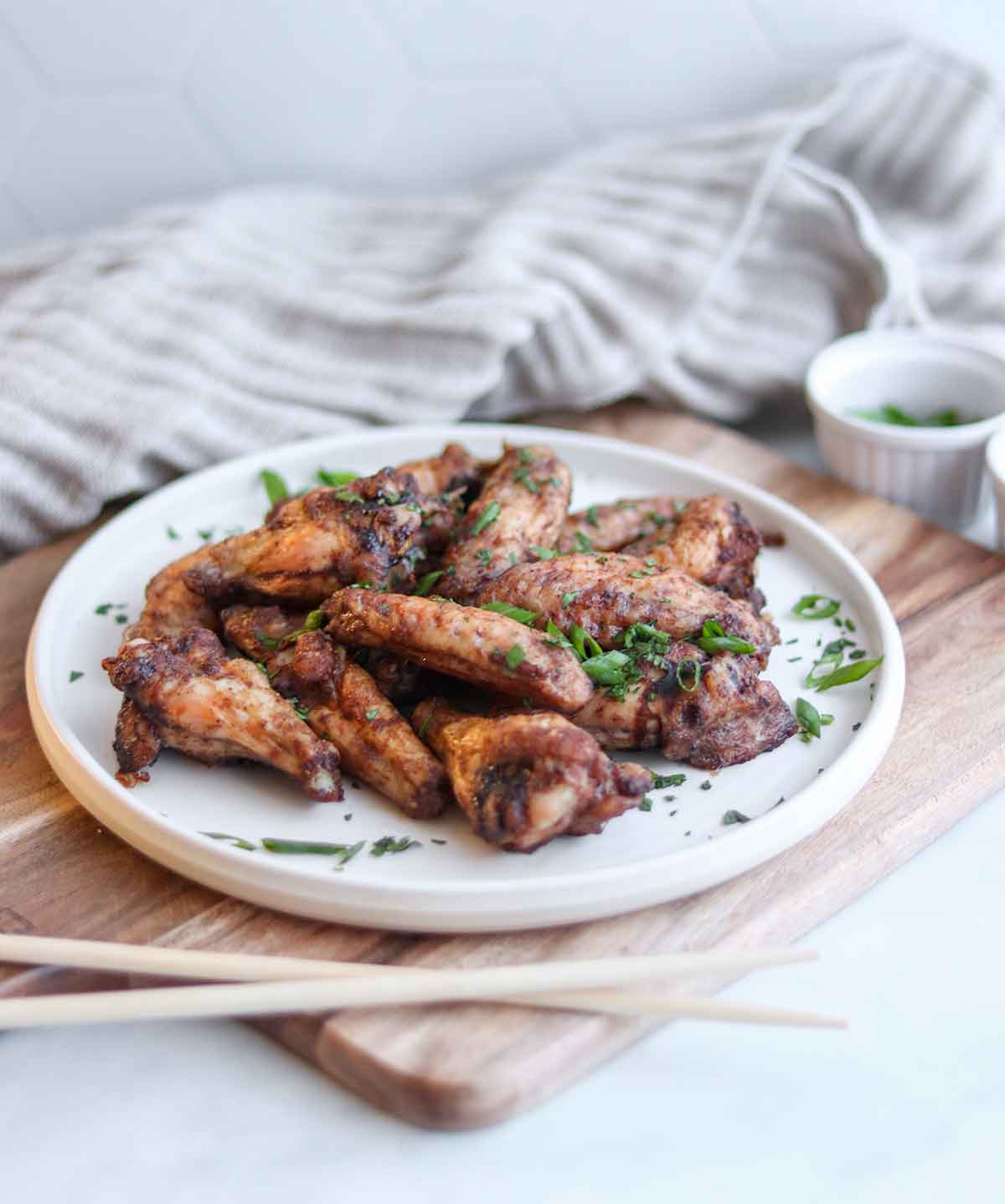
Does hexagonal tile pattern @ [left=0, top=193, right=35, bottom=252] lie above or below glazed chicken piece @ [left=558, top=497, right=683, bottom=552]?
above

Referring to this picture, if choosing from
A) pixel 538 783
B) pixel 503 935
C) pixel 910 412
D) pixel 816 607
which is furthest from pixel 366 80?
pixel 503 935

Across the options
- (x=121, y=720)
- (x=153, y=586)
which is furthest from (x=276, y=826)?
(x=153, y=586)

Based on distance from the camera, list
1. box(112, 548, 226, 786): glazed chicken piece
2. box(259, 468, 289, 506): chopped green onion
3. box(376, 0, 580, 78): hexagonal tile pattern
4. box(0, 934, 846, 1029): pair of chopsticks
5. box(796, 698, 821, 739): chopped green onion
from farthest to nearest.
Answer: box(376, 0, 580, 78): hexagonal tile pattern < box(259, 468, 289, 506): chopped green onion < box(112, 548, 226, 786): glazed chicken piece < box(796, 698, 821, 739): chopped green onion < box(0, 934, 846, 1029): pair of chopsticks

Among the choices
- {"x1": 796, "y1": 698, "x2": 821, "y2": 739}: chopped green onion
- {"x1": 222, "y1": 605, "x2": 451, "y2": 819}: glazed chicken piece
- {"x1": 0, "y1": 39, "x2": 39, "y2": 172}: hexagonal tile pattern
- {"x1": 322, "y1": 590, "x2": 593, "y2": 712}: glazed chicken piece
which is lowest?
{"x1": 796, "y1": 698, "x2": 821, "y2": 739}: chopped green onion

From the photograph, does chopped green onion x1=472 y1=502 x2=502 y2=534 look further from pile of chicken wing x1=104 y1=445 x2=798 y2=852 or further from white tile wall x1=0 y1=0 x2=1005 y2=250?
white tile wall x1=0 y1=0 x2=1005 y2=250

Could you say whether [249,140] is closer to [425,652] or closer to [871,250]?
[871,250]

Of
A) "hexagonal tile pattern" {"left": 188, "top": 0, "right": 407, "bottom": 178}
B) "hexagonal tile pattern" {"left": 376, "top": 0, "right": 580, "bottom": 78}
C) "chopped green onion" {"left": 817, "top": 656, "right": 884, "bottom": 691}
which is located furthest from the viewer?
"hexagonal tile pattern" {"left": 376, "top": 0, "right": 580, "bottom": 78}

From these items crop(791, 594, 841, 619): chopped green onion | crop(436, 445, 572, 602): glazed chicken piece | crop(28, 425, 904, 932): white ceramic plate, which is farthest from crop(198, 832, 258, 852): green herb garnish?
crop(791, 594, 841, 619): chopped green onion
